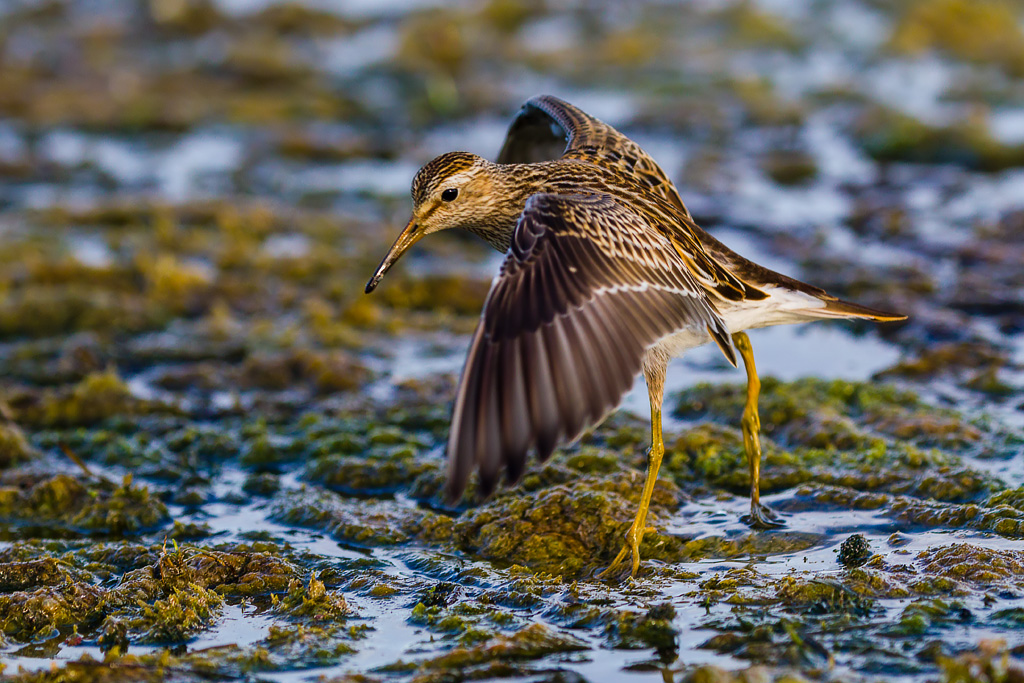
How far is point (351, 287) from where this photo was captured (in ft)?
32.3

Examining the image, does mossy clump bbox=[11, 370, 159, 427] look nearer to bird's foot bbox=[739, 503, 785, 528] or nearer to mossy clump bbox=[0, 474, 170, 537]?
mossy clump bbox=[0, 474, 170, 537]

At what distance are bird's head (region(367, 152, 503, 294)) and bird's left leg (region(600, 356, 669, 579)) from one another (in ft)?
4.00

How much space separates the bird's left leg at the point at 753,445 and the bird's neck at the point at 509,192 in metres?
1.40

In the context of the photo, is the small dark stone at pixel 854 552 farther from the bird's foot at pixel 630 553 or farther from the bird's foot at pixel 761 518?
the bird's foot at pixel 630 553

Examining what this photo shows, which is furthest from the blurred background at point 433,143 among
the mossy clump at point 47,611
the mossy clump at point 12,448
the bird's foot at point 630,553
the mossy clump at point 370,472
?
the mossy clump at point 47,611

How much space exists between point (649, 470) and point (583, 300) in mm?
1156

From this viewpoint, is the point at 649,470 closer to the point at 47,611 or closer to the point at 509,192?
the point at 509,192

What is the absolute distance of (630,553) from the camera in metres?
5.47

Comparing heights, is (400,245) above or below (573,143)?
below

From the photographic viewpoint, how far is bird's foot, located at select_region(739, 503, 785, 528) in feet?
19.2

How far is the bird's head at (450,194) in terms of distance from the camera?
19.7 ft

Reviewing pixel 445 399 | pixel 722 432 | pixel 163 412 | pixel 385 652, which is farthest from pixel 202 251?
pixel 385 652

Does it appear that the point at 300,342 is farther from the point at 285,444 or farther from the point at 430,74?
the point at 430,74

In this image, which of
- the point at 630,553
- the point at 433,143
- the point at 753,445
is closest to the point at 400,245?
the point at 630,553
